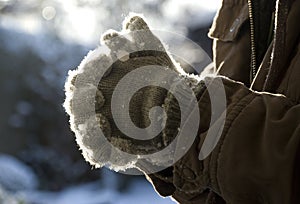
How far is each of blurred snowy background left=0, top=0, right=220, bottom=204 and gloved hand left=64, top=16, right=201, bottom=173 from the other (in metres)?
4.85

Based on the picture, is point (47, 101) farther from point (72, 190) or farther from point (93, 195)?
point (93, 195)

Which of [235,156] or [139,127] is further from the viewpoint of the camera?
[139,127]

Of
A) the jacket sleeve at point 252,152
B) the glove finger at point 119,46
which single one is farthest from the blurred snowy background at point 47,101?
the jacket sleeve at point 252,152

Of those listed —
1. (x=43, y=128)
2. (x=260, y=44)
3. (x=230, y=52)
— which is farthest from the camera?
(x=43, y=128)

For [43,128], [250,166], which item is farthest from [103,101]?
[43,128]

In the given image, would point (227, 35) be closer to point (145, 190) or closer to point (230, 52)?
point (230, 52)

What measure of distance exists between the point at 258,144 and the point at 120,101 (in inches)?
10.4

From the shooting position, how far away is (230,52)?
1.24 meters

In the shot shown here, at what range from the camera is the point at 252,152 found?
813 millimetres

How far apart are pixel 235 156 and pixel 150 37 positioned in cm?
30

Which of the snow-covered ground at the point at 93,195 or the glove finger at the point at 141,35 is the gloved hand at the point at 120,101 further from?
the snow-covered ground at the point at 93,195

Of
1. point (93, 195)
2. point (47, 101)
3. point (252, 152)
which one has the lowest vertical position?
point (93, 195)

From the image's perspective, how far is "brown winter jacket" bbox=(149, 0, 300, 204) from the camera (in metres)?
0.80

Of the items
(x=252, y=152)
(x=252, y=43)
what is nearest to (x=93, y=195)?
(x=252, y=43)
